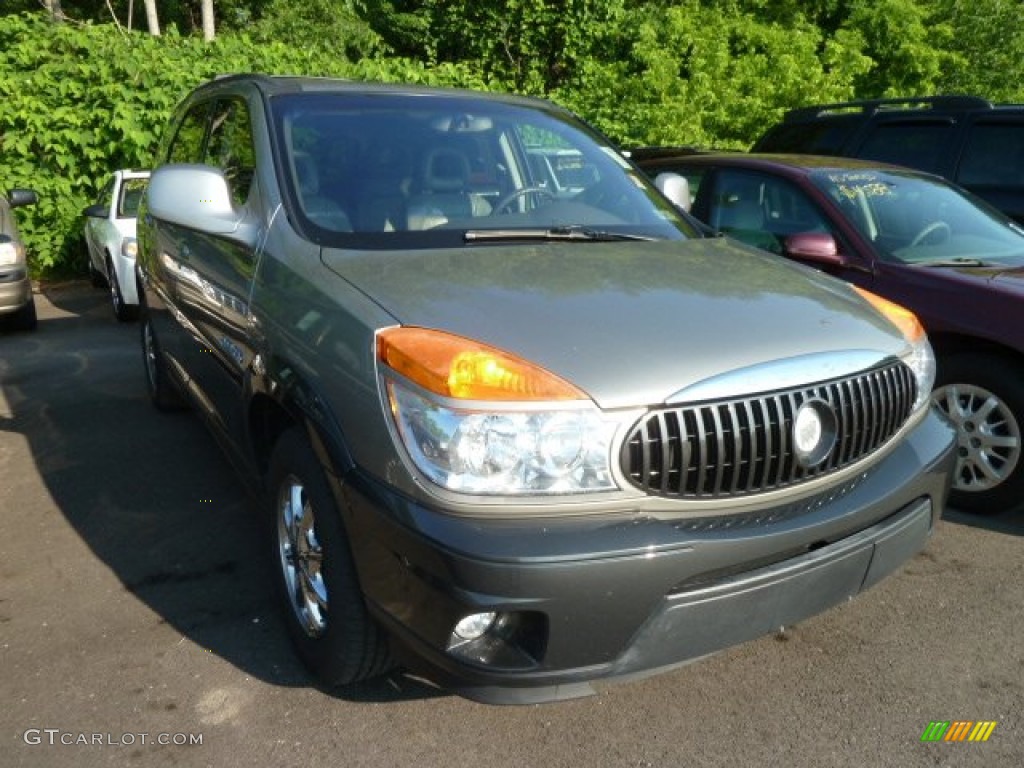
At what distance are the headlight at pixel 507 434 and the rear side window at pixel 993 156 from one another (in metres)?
5.77

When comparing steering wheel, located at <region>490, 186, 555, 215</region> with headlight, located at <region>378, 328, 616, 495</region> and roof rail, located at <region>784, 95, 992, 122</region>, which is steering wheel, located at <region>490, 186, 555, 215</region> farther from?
roof rail, located at <region>784, 95, 992, 122</region>

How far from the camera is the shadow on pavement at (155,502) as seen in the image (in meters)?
3.10

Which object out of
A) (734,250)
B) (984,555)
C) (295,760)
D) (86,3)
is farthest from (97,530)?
(86,3)

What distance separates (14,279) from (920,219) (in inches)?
266

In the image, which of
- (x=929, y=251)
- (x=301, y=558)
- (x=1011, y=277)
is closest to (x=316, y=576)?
(x=301, y=558)

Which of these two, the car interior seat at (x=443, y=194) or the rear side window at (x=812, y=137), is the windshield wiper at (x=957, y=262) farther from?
the rear side window at (x=812, y=137)

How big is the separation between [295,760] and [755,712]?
4.29 ft

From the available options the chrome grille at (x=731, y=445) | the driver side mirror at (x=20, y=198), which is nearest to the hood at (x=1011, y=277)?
the chrome grille at (x=731, y=445)

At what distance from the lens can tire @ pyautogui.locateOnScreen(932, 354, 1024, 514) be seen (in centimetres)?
386

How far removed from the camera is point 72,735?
2.58 meters

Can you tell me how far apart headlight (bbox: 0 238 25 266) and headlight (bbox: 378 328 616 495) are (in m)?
6.71

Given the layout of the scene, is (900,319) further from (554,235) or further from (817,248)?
(817,248)

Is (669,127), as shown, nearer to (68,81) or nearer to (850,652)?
(68,81)

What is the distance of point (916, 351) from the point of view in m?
2.82
